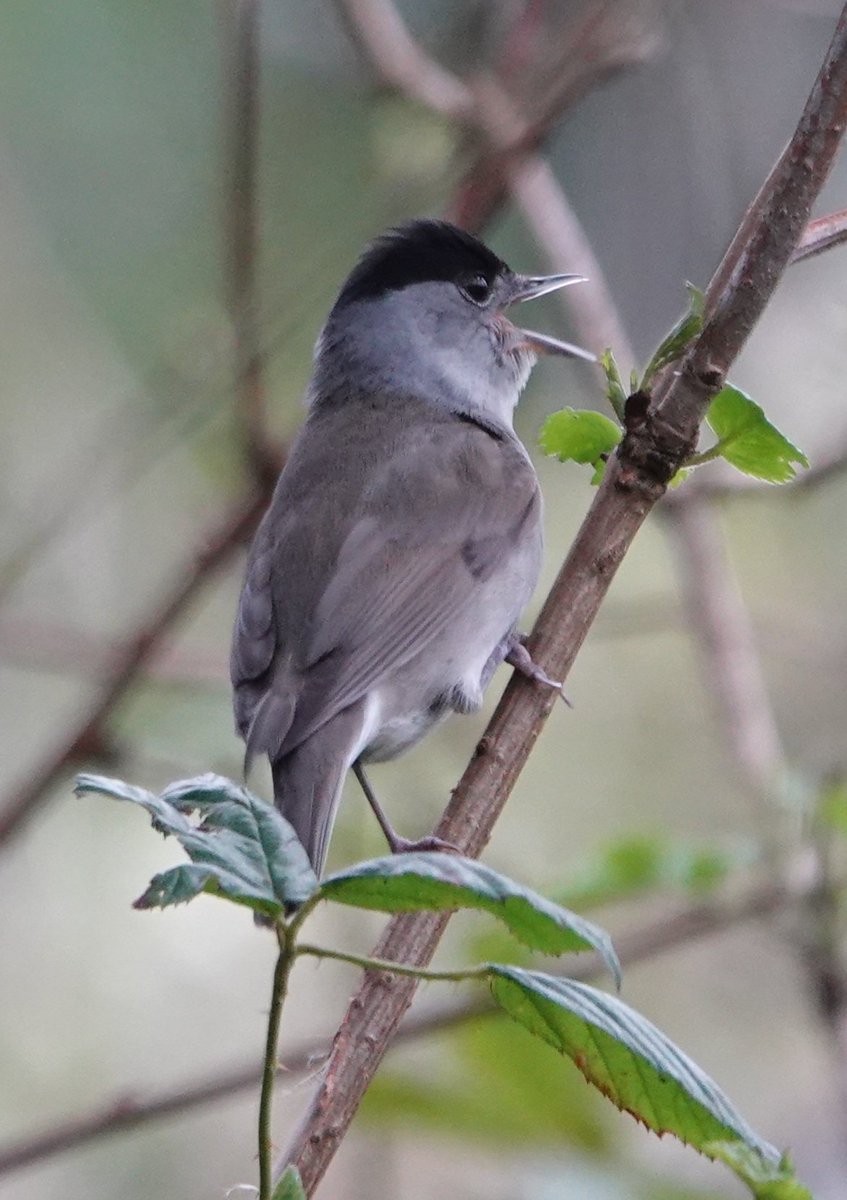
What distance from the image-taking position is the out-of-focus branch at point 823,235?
2164 millimetres

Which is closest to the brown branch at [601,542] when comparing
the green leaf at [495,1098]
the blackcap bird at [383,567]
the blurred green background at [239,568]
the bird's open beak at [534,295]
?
the blackcap bird at [383,567]

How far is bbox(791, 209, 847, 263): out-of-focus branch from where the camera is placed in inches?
85.2

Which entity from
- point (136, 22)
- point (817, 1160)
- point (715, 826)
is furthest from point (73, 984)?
point (136, 22)

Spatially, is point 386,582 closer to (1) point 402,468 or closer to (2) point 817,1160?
(1) point 402,468

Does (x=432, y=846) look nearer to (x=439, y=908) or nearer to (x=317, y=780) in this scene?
(x=317, y=780)

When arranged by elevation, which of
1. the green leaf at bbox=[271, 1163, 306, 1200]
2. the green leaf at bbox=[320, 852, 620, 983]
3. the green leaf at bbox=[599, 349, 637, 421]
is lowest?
the green leaf at bbox=[271, 1163, 306, 1200]

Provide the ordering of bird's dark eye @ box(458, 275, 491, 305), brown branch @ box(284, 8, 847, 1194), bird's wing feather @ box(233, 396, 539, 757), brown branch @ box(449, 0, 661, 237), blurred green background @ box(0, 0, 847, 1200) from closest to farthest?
brown branch @ box(284, 8, 847, 1194)
bird's wing feather @ box(233, 396, 539, 757)
brown branch @ box(449, 0, 661, 237)
bird's dark eye @ box(458, 275, 491, 305)
blurred green background @ box(0, 0, 847, 1200)

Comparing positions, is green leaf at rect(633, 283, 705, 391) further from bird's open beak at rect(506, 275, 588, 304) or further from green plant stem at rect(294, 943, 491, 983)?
bird's open beak at rect(506, 275, 588, 304)

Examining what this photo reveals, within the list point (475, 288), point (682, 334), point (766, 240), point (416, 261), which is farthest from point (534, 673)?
point (475, 288)

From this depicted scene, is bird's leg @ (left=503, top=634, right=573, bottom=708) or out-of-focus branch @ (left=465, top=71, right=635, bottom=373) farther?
out-of-focus branch @ (left=465, top=71, right=635, bottom=373)

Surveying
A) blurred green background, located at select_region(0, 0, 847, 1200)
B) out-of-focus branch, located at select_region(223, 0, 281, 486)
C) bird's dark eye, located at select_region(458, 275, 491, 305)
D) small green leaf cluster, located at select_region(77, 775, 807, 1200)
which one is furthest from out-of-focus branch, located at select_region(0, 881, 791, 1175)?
bird's dark eye, located at select_region(458, 275, 491, 305)

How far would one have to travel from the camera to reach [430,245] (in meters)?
4.20

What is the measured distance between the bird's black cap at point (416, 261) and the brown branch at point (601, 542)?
201cm

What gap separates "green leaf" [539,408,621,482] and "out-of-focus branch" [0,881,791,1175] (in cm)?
95
